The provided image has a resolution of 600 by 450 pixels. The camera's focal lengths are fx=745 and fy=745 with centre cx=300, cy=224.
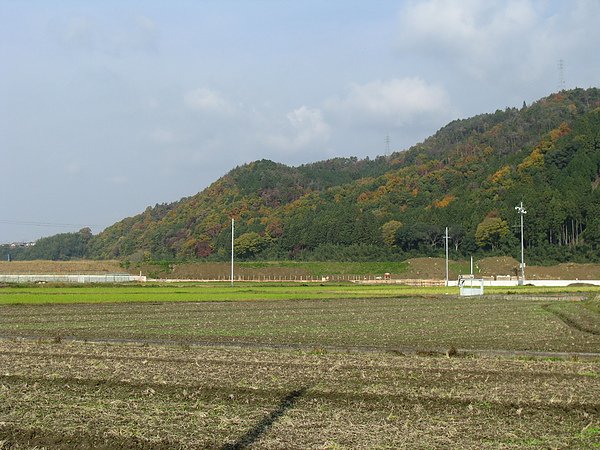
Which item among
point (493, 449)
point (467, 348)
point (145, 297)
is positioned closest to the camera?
point (493, 449)

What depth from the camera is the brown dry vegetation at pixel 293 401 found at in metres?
10.6

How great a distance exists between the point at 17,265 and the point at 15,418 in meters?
116

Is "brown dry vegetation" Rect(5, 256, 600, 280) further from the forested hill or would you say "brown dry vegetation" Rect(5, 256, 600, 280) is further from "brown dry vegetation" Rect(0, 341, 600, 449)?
"brown dry vegetation" Rect(0, 341, 600, 449)

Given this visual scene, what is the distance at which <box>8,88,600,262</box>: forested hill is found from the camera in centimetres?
11975

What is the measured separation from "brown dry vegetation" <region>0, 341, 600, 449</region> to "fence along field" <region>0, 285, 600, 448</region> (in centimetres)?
3

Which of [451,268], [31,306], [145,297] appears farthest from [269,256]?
[31,306]

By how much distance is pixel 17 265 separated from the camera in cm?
12056

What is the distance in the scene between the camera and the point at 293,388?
14609mm

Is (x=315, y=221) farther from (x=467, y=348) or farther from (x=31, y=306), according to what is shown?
(x=467, y=348)

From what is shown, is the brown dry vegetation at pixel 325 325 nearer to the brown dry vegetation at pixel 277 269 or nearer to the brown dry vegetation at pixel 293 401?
the brown dry vegetation at pixel 293 401

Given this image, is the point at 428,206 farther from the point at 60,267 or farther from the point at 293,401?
the point at 293,401

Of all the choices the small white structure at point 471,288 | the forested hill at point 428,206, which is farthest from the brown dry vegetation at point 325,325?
the forested hill at point 428,206

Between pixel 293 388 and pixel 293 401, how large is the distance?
1345 millimetres

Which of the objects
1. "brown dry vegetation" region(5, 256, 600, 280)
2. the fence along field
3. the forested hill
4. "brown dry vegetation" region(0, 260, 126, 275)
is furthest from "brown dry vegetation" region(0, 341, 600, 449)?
the forested hill
